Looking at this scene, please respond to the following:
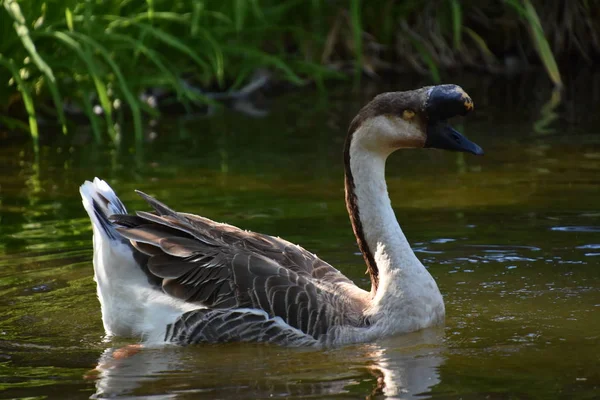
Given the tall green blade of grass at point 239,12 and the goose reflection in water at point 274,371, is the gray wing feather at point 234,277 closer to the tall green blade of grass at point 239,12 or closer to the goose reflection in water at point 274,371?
the goose reflection in water at point 274,371

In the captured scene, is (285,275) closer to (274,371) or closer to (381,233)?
(381,233)

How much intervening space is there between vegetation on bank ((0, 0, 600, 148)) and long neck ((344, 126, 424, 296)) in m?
4.70

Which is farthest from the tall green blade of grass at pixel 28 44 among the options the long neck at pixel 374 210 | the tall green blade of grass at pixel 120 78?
the long neck at pixel 374 210

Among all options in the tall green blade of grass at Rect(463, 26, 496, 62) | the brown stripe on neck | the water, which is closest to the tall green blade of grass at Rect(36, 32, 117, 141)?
the water

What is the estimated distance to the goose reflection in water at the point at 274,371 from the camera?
16.9 ft

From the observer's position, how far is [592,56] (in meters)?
17.3

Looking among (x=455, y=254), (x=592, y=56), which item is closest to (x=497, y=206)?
(x=455, y=254)

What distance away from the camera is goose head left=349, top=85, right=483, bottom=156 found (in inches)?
241

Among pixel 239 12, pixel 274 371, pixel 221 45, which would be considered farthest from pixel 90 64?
pixel 274 371

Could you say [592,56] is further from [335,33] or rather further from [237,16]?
[237,16]

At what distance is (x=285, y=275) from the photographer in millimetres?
6113

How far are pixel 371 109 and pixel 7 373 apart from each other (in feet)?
7.54

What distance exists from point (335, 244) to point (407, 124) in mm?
2029

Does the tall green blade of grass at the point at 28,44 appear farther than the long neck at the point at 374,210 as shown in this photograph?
Yes
